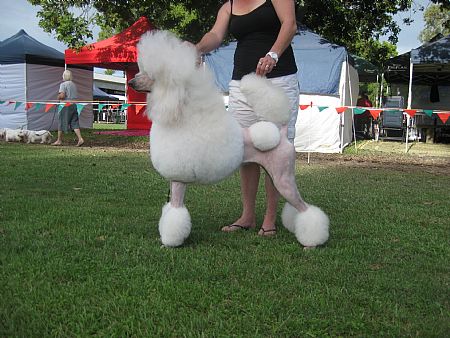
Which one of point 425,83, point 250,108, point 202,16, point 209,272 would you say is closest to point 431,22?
point 425,83

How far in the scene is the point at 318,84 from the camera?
34.8 ft

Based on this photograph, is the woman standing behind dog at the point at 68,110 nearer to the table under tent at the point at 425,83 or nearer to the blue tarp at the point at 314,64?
the blue tarp at the point at 314,64

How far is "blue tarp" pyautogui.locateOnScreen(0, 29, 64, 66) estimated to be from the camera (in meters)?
14.4

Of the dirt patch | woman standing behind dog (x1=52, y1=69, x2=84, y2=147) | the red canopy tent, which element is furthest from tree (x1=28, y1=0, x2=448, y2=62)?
the dirt patch

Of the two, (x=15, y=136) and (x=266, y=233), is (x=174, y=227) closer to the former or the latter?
(x=266, y=233)

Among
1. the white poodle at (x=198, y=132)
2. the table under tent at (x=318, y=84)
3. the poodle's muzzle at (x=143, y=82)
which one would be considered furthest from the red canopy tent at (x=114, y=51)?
the poodle's muzzle at (x=143, y=82)

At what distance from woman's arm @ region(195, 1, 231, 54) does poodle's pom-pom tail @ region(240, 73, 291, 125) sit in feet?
1.30

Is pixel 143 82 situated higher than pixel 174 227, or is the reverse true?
pixel 143 82

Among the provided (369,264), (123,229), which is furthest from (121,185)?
(369,264)

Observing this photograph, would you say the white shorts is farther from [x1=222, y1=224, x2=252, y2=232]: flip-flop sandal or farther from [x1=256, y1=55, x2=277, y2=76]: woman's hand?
[x1=222, y1=224, x2=252, y2=232]: flip-flop sandal

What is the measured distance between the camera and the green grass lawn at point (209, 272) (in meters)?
1.95

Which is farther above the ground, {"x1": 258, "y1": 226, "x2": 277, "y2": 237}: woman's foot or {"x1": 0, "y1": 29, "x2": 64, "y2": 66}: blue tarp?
{"x1": 0, "y1": 29, "x2": 64, "y2": 66}: blue tarp

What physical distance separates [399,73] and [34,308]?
17.0m

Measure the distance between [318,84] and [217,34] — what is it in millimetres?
7606
